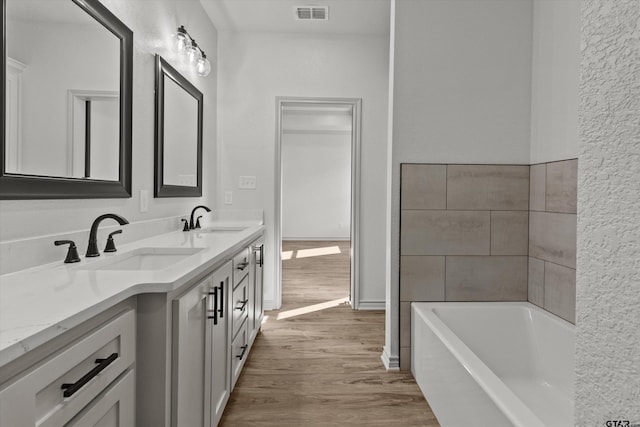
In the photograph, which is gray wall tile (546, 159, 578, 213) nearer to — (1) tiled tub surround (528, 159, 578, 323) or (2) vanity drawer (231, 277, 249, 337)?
(1) tiled tub surround (528, 159, 578, 323)

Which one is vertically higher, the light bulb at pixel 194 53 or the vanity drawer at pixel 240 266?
the light bulb at pixel 194 53

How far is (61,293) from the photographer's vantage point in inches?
36.7

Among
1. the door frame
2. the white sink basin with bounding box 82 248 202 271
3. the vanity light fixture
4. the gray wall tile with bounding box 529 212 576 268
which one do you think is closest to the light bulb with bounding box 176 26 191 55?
the vanity light fixture

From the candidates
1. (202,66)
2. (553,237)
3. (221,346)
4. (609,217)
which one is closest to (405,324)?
(553,237)

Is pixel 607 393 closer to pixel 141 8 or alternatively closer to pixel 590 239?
pixel 590 239

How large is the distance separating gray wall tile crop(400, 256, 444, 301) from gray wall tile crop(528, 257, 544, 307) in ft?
1.68

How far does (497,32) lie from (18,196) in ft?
8.07

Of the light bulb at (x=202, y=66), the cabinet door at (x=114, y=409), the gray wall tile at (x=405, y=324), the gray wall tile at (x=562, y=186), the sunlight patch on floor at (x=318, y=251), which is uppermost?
the light bulb at (x=202, y=66)

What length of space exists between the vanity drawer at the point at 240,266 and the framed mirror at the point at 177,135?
0.63 metres

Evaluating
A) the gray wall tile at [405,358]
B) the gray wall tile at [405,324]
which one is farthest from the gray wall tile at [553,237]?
the gray wall tile at [405,358]

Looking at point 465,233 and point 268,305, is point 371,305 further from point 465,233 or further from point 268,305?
point 465,233

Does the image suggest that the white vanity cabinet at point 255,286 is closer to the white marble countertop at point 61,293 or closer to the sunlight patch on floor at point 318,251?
the white marble countertop at point 61,293

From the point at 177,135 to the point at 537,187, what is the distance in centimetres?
224

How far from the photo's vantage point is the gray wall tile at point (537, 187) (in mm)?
2160
